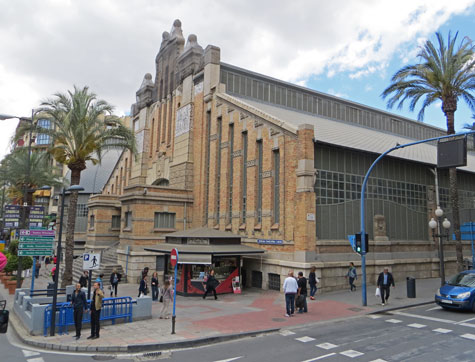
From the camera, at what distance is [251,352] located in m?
10.3

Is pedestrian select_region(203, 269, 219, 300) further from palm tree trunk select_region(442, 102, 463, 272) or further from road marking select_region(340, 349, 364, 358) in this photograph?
palm tree trunk select_region(442, 102, 463, 272)

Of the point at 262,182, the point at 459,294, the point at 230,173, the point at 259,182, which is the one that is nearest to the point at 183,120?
the point at 230,173

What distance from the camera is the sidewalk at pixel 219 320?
1108 cm

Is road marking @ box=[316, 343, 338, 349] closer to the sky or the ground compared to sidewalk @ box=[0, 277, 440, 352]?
closer to the sky

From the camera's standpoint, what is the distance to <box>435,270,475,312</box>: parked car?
587 inches

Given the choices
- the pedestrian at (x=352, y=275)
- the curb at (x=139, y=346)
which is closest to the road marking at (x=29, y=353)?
the curb at (x=139, y=346)

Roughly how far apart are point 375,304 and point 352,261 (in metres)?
5.11

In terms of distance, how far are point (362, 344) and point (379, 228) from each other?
1437 cm

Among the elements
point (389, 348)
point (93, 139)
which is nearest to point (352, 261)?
point (389, 348)

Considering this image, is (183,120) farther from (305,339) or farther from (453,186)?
(305,339)

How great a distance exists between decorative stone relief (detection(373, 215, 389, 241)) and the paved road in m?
9.61

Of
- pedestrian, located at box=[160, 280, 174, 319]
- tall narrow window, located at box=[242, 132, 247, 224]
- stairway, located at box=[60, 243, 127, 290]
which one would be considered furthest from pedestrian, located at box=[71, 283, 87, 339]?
tall narrow window, located at box=[242, 132, 247, 224]

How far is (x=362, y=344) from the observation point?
10773 millimetres

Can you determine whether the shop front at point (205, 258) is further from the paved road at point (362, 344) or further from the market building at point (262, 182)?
the paved road at point (362, 344)
